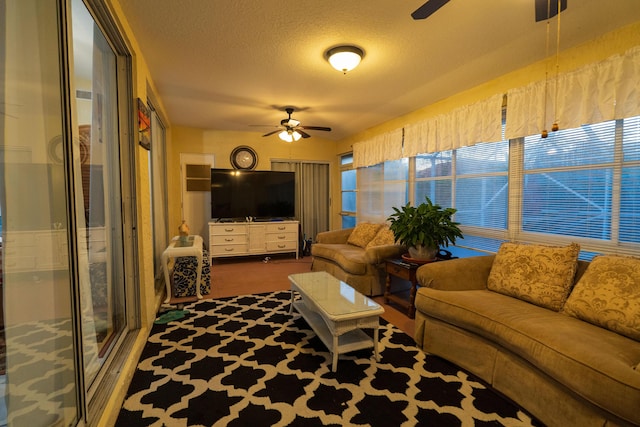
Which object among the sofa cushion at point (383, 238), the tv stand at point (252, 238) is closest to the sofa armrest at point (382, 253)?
the sofa cushion at point (383, 238)

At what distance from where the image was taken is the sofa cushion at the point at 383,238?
12.6ft

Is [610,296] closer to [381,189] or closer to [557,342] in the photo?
[557,342]

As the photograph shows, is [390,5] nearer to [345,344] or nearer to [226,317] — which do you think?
[345,344]

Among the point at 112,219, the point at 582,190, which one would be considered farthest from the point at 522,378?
the point at 112,219

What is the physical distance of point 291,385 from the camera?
1.90 m

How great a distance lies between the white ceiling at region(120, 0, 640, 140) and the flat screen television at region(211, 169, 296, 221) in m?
1.73

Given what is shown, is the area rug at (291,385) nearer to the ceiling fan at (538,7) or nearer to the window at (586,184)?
the window at (586,184)

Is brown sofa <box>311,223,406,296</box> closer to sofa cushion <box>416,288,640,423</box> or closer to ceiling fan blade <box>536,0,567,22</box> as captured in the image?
sofa cushion <box>416,288,640,423</box>

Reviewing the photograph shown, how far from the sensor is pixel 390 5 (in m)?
1.87

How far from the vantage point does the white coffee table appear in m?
2.04

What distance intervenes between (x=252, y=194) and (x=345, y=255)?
244 centimetres

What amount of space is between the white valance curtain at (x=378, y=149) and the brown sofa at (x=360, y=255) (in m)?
1.09

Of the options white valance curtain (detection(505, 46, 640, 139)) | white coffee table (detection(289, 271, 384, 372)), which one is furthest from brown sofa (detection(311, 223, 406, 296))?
white valance curtain (detection(505, 46, 640, 139))

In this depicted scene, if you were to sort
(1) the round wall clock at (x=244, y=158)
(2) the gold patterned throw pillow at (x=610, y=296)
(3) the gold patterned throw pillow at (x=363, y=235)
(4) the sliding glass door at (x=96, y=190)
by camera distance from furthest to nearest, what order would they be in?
1. (1) the round wall clock at (x=244, y=158)
2. (3) the gold patterned throw pillow at (x=363, y=235)
3. (2) the gold patterned throw pillow at (x=610, y=296)
4. (4) the sliding glass door at (x=96, y=190)
